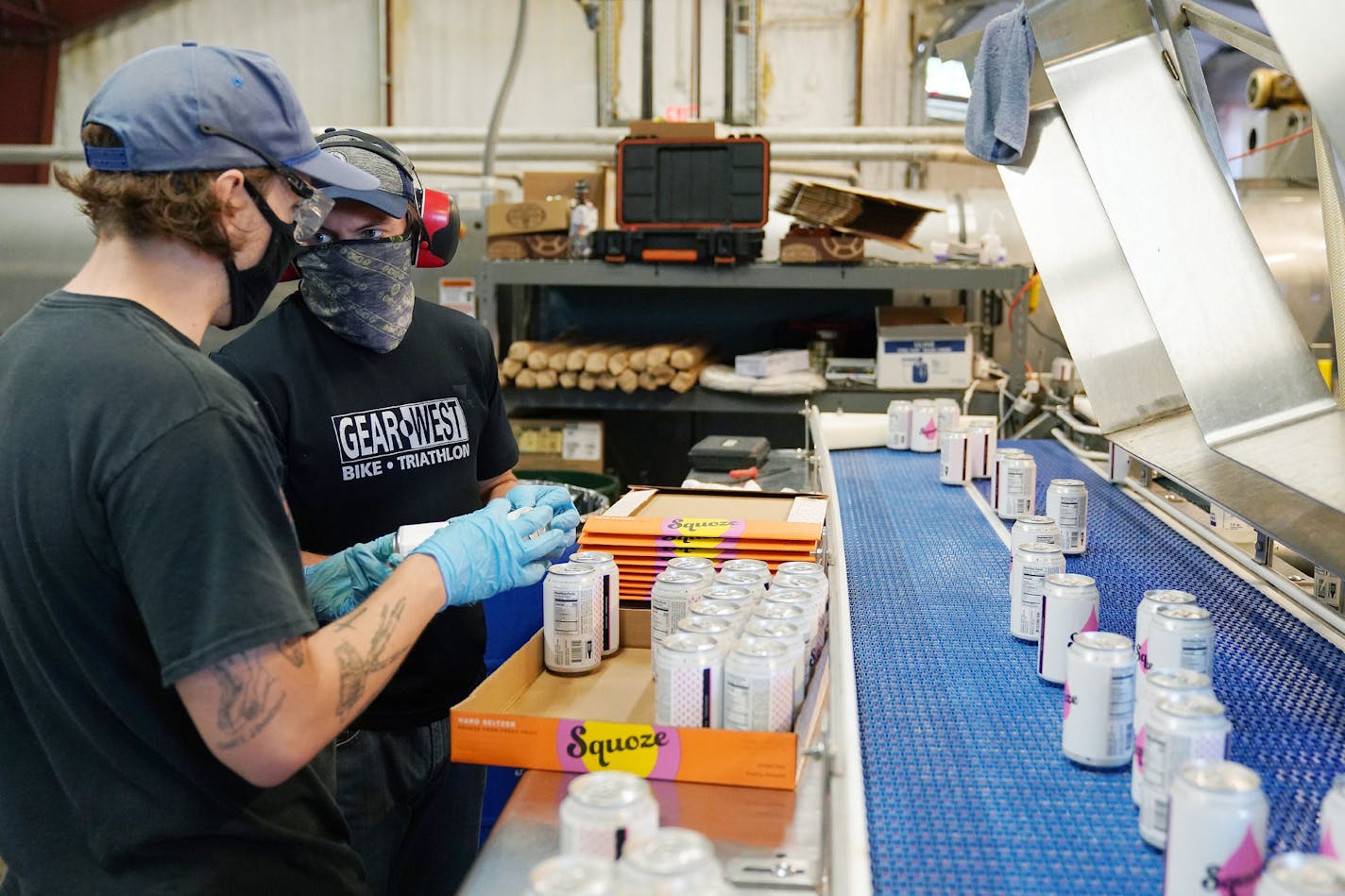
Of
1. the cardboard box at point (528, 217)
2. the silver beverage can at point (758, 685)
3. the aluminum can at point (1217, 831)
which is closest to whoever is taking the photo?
the aluminum can at point (1217, 831)

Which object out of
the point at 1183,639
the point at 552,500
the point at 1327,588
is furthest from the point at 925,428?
the point at 1183,639

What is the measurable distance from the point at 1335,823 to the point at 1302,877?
0.54 ft

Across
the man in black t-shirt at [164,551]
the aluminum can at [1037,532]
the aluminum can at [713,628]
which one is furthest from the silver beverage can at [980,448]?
the man in black t-shirt at [164,551]

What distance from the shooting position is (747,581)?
165cm

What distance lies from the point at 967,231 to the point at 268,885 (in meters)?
4.46

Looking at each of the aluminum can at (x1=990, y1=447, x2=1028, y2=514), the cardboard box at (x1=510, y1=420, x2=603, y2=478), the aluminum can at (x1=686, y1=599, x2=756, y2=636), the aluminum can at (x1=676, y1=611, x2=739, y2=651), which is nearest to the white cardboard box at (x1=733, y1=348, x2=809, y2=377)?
the cardboard box at (x1=510, y1=420, x2=603, y2=478)

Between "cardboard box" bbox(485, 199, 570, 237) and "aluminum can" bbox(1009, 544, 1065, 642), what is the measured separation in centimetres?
319

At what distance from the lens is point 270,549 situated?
3.69 ft

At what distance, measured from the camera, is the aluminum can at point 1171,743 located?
1.12m

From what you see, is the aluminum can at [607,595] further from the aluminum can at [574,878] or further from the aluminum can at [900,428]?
the aluminum can at [900,428]

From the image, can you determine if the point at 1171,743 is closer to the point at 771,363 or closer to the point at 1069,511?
the point at 1069,511

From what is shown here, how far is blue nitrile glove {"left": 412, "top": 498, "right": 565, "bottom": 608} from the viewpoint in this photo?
1475mm

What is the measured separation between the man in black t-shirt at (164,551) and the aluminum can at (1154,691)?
2.86ft

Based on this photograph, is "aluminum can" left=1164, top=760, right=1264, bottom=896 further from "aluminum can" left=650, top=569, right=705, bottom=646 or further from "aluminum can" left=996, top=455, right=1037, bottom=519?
"aluminum can" left=996, top=455, right=1037, bottom=519
